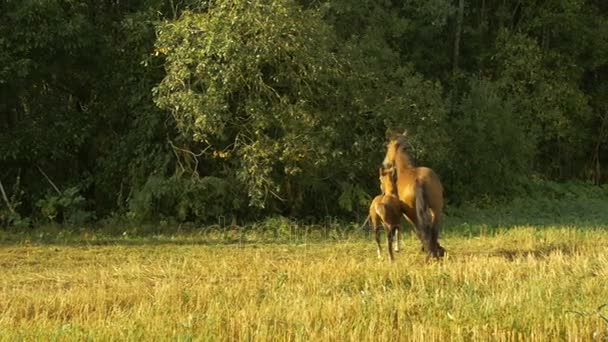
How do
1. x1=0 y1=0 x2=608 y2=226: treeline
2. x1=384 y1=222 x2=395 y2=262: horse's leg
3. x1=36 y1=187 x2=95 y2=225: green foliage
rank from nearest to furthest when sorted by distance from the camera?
x1=384 y1=222 x2=395 y2=262: horse's leg → x1=0 y1=0 x2=608 y2=226: treeline → x1=36 y1=187 x2=95 y2=225: green foliage

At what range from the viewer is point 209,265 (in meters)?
9.86

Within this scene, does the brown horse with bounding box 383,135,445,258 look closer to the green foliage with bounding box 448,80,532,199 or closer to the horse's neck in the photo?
the horse's neck

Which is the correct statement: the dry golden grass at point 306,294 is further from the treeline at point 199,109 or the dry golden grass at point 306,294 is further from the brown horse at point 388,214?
the treeline at point 199,109

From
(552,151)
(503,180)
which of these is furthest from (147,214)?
(552,151)

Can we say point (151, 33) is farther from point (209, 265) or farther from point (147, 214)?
point (209, 265)

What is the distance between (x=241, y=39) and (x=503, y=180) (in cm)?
1063

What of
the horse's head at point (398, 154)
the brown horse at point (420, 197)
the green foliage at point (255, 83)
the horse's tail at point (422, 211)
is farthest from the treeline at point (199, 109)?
the horse's tail at point (422, 211)

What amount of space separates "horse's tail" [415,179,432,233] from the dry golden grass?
0.50 metres

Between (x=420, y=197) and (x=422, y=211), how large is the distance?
0.20 m

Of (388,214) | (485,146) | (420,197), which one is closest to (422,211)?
(420,197)

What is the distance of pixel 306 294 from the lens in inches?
297

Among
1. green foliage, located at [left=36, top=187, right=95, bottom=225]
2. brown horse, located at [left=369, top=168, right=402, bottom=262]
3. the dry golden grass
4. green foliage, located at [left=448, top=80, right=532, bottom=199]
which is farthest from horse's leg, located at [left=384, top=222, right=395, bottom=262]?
green foliage, located at [left=448, top=80, right=532, bottom=199]

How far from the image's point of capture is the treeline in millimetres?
14180

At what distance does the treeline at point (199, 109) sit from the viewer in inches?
558
